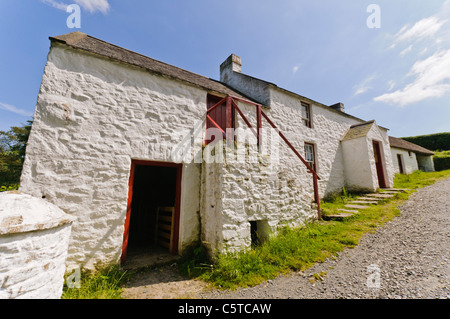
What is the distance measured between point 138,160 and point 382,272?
5.67 m

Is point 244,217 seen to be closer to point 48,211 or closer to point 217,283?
point 217,283

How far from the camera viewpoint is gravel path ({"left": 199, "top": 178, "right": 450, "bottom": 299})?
2.87 m

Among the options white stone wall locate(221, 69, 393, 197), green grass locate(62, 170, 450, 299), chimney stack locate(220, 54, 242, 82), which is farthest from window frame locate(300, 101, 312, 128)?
green grass locate(62, 170, 450, 299)

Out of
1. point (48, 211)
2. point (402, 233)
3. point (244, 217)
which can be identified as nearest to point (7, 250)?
point (48, 211)

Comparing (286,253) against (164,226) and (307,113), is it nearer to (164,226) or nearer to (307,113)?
(164,226)

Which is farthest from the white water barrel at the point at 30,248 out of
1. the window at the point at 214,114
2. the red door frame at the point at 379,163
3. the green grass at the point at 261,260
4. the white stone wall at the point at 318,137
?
the red door frame at the point at 379,163

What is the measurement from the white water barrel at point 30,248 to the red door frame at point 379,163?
1394 cm

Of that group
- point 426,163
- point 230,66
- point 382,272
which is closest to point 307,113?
point 230,66

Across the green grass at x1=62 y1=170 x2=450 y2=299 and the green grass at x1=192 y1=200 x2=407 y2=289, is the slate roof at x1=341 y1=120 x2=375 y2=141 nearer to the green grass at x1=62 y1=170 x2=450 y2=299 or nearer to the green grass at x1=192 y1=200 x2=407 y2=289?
the green grass at x1=192 y1=200 x2=407 y2=289

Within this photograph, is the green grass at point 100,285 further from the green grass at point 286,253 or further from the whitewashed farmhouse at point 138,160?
the green grass at point 286,253

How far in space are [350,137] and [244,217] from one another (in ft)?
32.2

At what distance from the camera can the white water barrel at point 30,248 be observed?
7.45 ft

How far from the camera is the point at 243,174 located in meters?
4.54
